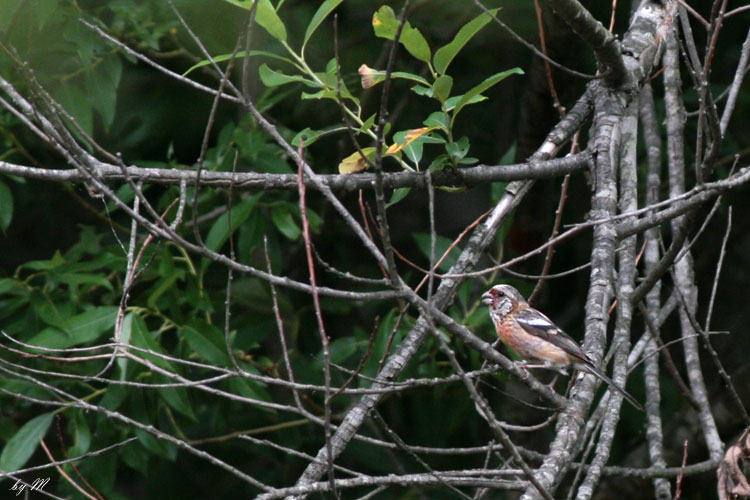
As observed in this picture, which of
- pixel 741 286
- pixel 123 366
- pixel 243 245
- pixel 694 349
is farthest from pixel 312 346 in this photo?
pixel 741 286

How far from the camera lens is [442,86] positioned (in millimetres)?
2467

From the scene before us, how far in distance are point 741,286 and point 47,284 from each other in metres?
4.31

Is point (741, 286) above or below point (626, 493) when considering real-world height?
above

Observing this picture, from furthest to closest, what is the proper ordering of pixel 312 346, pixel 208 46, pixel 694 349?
1. pixel 312 346
2. pixel 208 46
3. pixel 694 349

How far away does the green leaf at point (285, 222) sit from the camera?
411 centimetres

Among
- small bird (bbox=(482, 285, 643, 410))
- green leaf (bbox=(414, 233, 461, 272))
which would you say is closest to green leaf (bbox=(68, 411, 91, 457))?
green leaf (bbox=(414, 233, 461, 272))

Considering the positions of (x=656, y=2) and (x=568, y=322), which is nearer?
(x=656, y=2)

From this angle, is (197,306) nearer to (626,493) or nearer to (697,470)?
(697,470)

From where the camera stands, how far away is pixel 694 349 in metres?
3.79

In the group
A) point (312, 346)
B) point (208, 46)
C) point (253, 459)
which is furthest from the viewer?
point (253, 459)

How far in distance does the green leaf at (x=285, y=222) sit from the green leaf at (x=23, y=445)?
1343mm

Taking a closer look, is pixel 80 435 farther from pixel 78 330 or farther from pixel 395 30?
pixel 395 30

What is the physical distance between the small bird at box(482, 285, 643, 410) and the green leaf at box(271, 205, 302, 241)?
0.97 meters

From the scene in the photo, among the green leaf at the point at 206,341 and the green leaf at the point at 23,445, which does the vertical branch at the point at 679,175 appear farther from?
the green leaf at the point at 23,445
